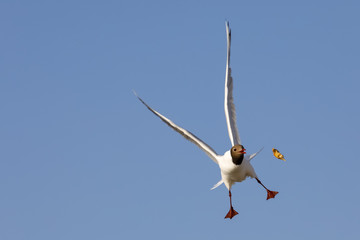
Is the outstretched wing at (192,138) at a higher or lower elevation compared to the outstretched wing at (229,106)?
lower

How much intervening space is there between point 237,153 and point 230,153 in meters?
0.85

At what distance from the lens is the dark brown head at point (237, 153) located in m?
28.7

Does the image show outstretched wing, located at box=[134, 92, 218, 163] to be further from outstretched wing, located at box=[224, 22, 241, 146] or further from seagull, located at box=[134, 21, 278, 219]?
outstretched wing, located at box=[224, 22, 241, 146]

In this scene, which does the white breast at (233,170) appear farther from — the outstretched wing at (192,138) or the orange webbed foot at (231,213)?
the orange webbed foot at (231,213)

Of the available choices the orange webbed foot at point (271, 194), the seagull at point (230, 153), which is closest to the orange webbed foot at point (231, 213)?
the seagull at point (230, 153)

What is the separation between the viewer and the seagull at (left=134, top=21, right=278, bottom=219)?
95.9 feet

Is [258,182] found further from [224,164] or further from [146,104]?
[146,104]

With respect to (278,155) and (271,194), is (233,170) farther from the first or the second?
(271,194)

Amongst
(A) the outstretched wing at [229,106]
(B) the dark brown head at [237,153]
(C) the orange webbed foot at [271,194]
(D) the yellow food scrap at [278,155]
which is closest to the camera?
(D) the yellow food scrap at [278,155]

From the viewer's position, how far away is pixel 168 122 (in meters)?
31.3

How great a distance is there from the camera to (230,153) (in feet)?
97.0

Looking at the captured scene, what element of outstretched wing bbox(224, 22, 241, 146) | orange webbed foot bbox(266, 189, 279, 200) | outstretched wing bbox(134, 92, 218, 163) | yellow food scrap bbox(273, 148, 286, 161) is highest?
outstretched wing bbox(224, 22, 241, 146)

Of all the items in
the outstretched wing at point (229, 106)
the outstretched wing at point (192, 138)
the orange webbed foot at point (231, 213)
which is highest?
the outstretched wing at point (229, 106)

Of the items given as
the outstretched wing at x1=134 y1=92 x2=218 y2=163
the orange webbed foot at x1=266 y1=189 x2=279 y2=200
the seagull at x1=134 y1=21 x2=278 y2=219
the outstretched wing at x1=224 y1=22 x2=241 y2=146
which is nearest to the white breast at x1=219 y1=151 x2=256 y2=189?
the seagull at x1=134 y1=21 x2=278 y2=219
